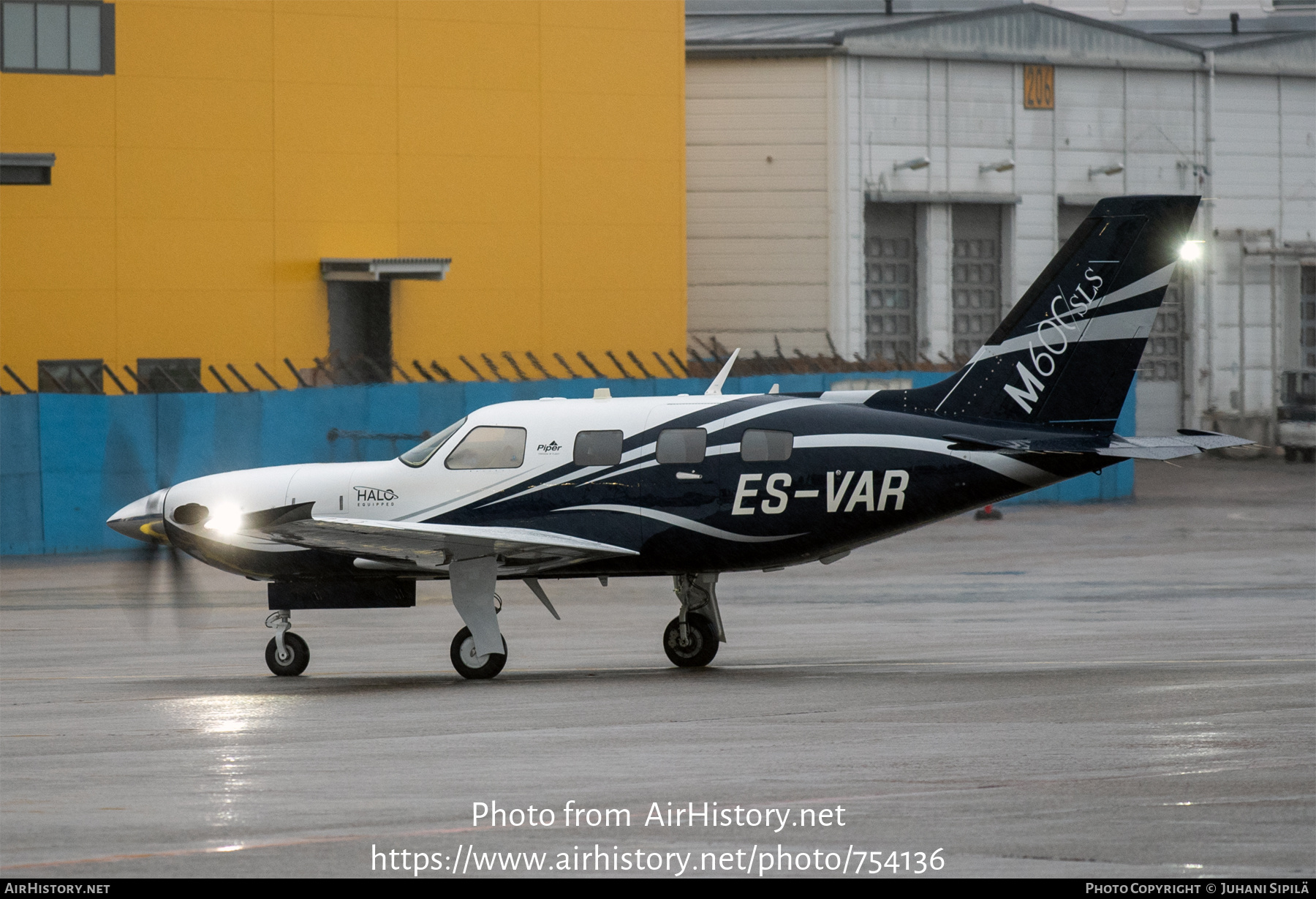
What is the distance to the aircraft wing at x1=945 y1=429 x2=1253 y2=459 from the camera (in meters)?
17.2

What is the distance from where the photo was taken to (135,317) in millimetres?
42438

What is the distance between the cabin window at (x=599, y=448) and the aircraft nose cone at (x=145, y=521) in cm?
433

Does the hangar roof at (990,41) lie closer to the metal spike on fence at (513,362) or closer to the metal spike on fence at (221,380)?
the metal spike on fence at (513,362)

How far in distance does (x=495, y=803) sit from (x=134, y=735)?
4423 millimetres

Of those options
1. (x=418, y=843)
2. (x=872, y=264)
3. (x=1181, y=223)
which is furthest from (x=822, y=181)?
(x=418, y=843)

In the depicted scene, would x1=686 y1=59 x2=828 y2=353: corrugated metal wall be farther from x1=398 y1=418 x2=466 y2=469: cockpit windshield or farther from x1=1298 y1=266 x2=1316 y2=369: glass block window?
x1=398 y1=418 x2=466 y2=469: cockpit windshield

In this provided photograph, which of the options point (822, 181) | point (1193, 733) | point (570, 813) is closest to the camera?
point (570, 813)

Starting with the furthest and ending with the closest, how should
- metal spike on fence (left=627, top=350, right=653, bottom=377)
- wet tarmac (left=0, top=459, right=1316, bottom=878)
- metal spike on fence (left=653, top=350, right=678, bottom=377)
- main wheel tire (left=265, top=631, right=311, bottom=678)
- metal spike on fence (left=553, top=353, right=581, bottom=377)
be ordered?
metal spike on fence (left=653, top=350, right=678, bottom=377)
metal spike on fence (left=627, top=350, right=653, bottom=377)
metal spike on fence (left=553, top=353, right=581, bottom=377)
main wheel tire (left=265, top=631, right=311, bottom=678)
wet tarmac (left=0, top=459, right=1316, bottom=878)

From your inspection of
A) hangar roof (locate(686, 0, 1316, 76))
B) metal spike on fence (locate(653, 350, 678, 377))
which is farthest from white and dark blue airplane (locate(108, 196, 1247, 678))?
hangar roof (locate(686, 0, 1316, 76))

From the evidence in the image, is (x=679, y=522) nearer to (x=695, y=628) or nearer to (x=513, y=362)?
(x=695, y=628)

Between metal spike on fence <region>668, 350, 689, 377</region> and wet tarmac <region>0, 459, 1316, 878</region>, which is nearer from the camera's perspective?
wet tarmac <region>0, 459, 1316, 878</region>

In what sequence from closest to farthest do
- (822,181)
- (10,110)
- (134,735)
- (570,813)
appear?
1. (570,813)
2. (134,735)
3. (10,110)
4. (822,181)

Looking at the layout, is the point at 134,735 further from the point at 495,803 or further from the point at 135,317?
the point at 135,317

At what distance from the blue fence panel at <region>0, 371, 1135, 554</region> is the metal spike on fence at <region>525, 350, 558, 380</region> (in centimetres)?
760
